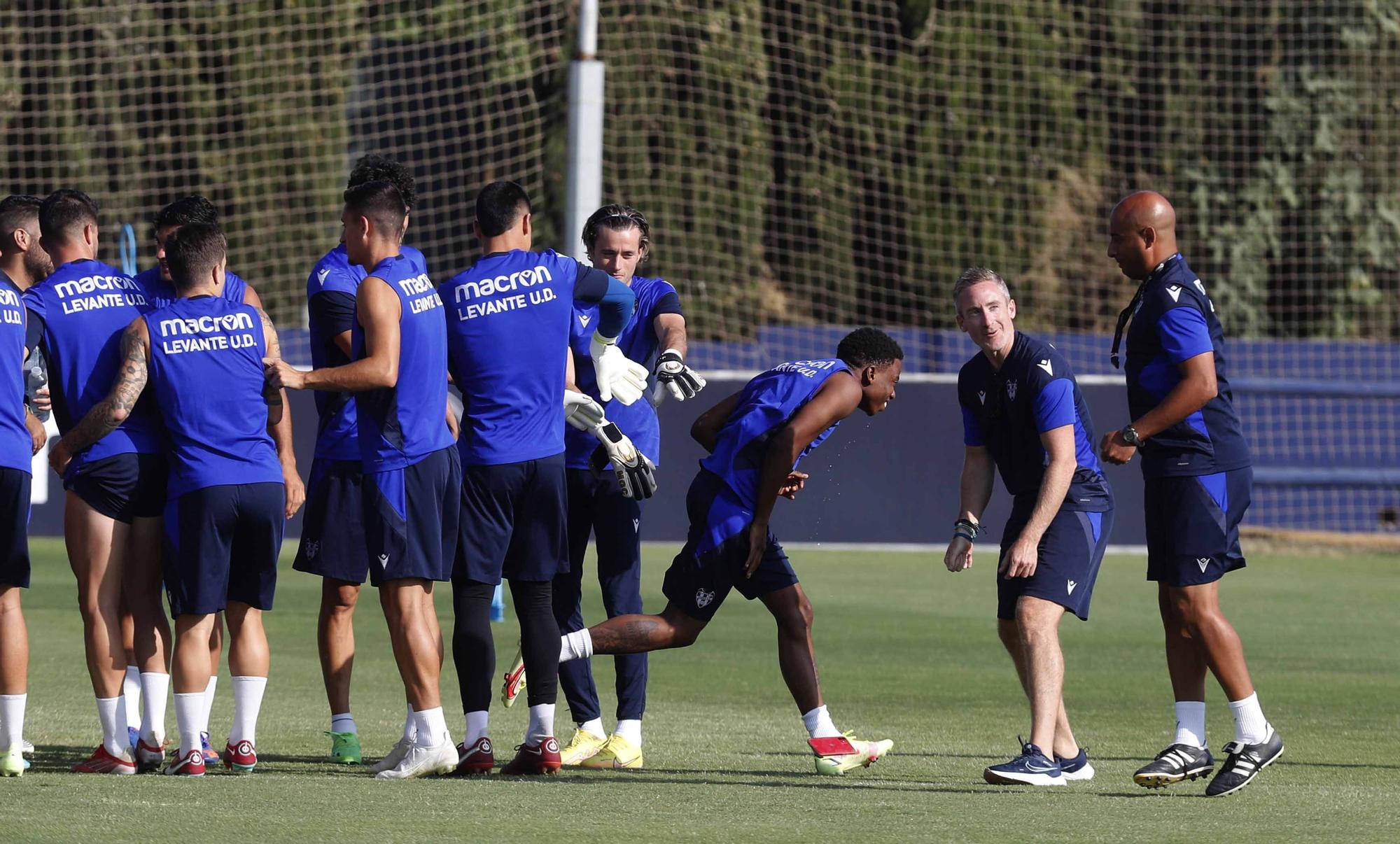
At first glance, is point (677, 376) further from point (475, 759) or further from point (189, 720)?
point (189, 720)

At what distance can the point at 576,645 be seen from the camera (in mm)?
6801

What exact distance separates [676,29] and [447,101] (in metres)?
4.16

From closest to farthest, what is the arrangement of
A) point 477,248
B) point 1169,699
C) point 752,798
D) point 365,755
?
point 752,798 < point 365,755 < point 1169,699 < point 477,248

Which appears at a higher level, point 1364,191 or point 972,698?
point 1364,191

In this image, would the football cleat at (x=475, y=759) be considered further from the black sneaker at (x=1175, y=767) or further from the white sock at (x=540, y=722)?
the black sneaker at (x=1175, y=767)

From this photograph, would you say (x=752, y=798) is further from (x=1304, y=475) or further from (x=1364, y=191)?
(x=1364, y=191)

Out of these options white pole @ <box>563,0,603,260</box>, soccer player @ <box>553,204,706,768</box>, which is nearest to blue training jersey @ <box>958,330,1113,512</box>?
soccer player @ <box>553,204,706,768</box>

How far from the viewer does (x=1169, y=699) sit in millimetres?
9070

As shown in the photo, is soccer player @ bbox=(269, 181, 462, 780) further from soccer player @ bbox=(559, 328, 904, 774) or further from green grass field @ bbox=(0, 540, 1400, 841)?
soccer player @ bbox=(559, 328, 904, 774)

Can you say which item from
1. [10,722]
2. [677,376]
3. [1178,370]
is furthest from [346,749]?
[1178,370]

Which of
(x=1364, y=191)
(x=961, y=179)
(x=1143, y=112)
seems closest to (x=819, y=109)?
(x=961, y=179)

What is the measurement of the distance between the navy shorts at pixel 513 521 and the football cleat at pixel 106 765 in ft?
4.21

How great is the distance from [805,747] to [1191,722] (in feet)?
5.55

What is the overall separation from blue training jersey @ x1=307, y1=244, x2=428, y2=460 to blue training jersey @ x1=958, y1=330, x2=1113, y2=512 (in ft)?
6.74
